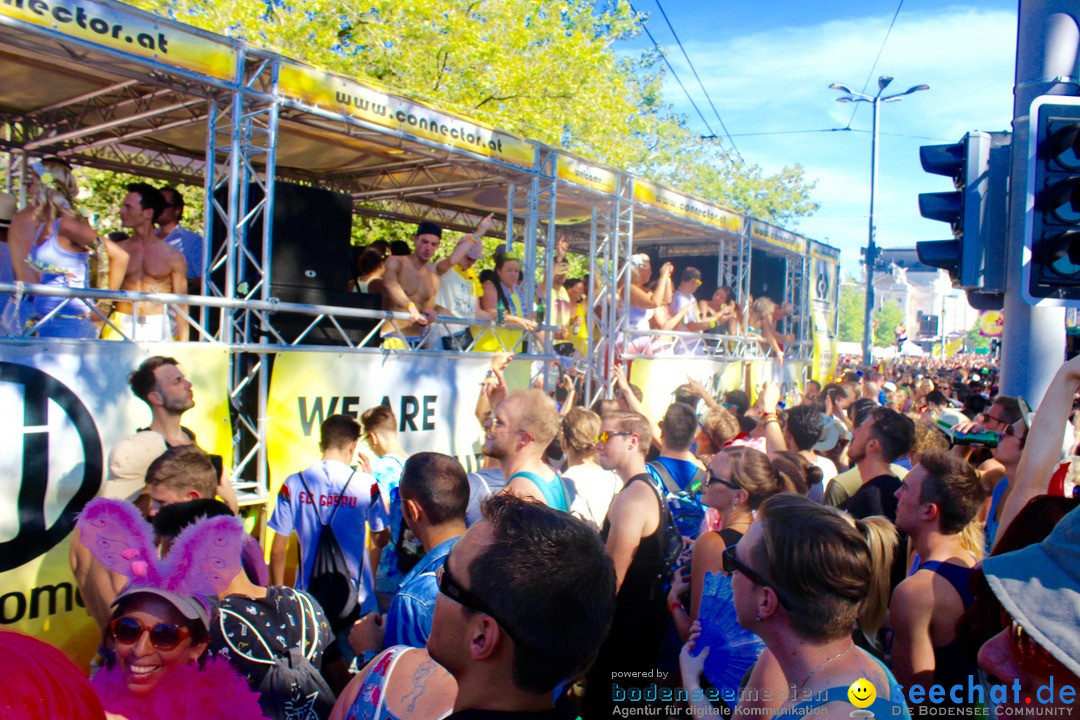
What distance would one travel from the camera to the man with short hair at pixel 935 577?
257 centimetres

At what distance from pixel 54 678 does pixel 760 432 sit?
18.9 ft

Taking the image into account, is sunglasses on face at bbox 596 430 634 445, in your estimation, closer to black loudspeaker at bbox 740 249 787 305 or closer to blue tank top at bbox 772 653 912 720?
blue tank top at bbox 772 653 912 720

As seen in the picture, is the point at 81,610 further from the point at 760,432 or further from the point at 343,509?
the point at 760,432

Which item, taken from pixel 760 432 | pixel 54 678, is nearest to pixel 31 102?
pixel 760 432

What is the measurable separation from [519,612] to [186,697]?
43.7 inches

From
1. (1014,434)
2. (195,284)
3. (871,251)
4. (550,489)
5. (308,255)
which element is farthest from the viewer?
(871,251)

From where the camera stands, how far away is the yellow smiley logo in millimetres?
1797

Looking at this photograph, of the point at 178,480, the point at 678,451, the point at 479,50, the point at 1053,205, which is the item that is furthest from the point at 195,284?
the point at 479,50

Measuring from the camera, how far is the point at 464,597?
1.63 m

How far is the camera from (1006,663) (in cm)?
141

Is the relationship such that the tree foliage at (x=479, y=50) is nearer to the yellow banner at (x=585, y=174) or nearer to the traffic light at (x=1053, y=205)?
the yellow banner at (x=585, y=174)

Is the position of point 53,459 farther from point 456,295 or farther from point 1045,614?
point 1045,614

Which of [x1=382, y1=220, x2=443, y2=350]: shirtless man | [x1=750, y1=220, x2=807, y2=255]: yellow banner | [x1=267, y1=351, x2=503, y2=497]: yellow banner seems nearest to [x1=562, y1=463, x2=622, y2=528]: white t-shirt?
[x1=267, y1=351, x2=503, y2=497]: yellow banner

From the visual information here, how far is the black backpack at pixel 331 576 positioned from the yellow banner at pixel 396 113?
3.42 m
